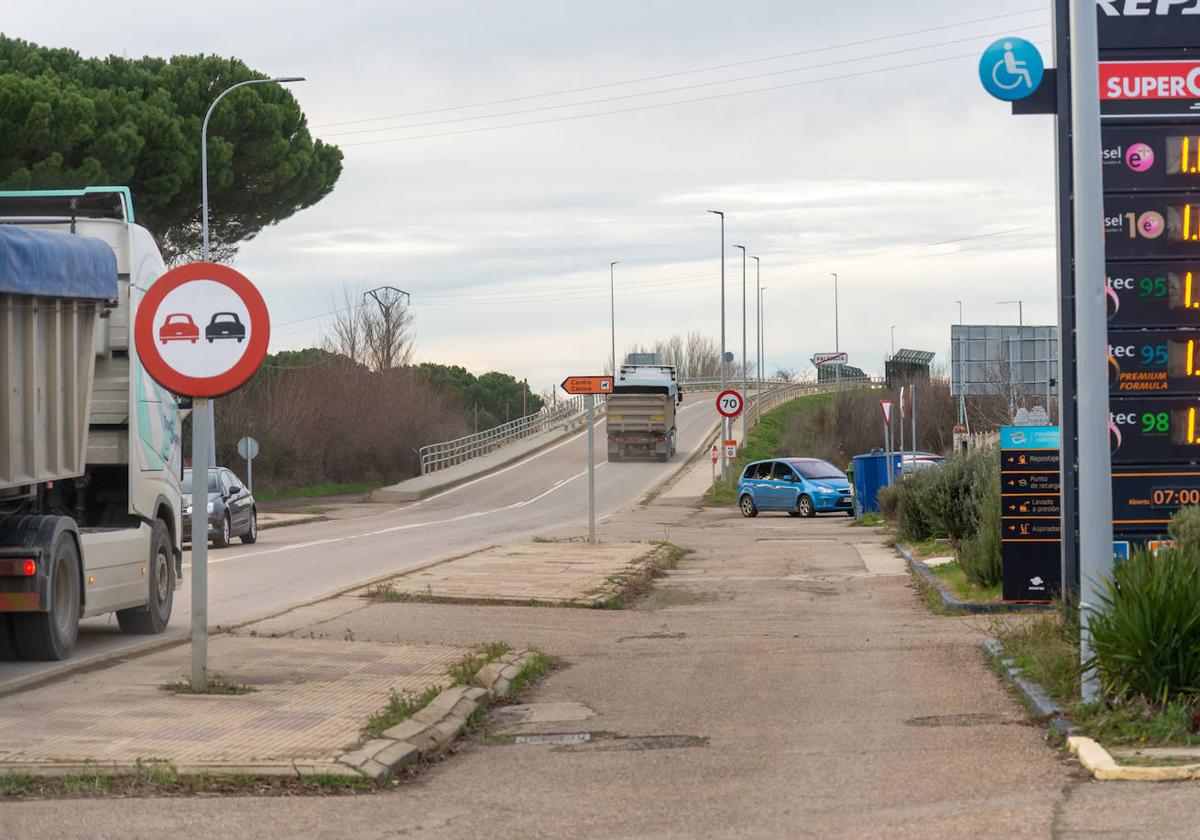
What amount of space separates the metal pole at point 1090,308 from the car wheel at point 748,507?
30.8 meters

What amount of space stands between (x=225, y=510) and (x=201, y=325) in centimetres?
1965

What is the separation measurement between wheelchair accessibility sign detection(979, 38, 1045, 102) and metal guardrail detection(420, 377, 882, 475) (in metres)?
50.4

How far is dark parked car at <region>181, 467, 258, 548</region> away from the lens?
91.5 ft

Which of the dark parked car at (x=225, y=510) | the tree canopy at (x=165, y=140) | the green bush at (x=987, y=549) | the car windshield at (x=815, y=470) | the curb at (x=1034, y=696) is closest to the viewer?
the curb at (x=1034, y=696)

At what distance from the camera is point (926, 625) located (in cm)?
1341

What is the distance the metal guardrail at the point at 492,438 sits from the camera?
6106 cm

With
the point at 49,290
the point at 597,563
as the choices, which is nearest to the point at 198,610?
the point at 49,290

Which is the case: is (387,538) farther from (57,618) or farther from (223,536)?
(57,618)

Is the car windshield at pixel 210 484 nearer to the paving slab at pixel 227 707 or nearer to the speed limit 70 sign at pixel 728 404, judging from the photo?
the speed limit 70 sign at pixel 728 404

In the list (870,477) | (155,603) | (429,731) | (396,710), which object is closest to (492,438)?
(870,477)

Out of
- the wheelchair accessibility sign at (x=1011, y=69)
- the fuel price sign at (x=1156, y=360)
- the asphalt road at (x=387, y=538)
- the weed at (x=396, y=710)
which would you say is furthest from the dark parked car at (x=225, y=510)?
the wheelchair accessibility sign at (x=1011, y=69)

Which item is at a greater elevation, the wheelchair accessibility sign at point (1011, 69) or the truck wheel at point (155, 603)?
the wheelchair accessibility sign at point (1011, 69)

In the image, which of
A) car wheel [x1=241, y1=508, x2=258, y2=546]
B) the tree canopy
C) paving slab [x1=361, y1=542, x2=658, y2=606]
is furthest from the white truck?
the tree canopy

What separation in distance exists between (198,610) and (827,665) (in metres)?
4.51
